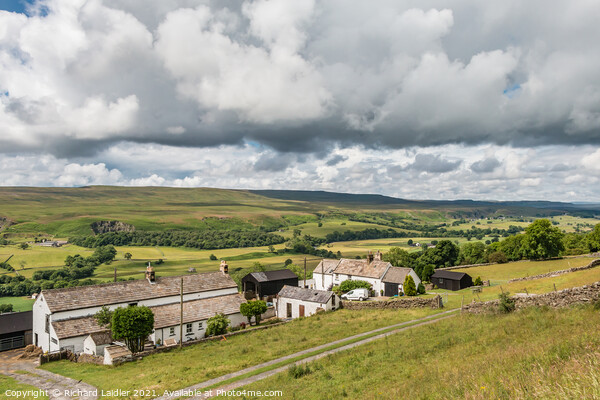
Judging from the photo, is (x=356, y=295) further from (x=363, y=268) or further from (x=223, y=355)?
(x=223, y=355)

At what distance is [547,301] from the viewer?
87.4 ft

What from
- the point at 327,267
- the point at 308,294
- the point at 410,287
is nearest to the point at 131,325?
the point at 308,294

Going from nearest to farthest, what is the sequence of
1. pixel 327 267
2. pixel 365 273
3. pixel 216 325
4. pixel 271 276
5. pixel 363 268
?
pixel 216 325 → pixel 365 273 → pixel 363 268 → pixel 271 276 → pixel 327 267

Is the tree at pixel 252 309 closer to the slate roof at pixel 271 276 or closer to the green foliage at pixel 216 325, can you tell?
the green foliage at pixel 216 325

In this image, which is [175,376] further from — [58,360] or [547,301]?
[547,301]

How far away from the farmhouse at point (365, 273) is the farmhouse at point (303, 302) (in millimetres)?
17153

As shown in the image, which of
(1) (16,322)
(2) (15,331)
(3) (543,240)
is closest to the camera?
(2) (15,331)

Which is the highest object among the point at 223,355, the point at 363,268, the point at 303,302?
the point at 363,268

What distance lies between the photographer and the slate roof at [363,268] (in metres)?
67.5

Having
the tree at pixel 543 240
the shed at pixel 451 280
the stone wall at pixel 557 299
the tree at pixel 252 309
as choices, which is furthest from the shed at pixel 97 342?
the tree at pixel 543 240

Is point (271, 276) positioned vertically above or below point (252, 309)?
above


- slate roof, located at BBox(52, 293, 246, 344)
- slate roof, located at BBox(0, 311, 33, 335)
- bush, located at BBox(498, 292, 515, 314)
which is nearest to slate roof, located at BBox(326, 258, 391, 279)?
slate roof, located at BBox(52, 293, 246, 344)

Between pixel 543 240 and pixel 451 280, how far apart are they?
24725mm

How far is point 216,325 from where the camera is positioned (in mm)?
46031
